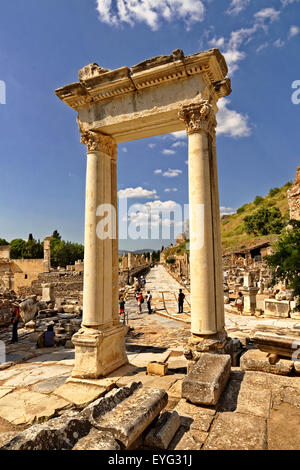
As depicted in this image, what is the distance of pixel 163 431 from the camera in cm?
269

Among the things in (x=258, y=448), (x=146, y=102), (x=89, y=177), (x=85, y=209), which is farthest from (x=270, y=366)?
(x=146, y=102)

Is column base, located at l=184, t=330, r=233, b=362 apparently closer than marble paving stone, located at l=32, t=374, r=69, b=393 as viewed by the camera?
Yes

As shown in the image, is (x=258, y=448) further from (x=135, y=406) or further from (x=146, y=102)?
(x=146, y=102)

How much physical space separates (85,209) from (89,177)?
72 centimetres

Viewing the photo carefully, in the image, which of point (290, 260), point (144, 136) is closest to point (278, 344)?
point (290, 260)

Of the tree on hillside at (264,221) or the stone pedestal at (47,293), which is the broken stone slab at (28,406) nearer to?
the stone pedestal at (47,293)

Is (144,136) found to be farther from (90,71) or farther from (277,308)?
(277,308)

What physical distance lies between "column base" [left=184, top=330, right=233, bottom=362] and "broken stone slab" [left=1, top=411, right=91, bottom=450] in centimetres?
271

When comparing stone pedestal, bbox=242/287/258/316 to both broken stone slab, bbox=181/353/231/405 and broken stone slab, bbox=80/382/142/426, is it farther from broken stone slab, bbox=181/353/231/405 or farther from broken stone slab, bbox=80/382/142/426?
broken stone slab, bbox=80/382/142/426

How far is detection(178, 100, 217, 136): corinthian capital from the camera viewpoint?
5254 mm

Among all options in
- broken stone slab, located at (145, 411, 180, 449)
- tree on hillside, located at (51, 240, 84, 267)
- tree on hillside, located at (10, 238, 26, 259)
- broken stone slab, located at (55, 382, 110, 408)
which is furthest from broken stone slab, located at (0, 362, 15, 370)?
tree on hillside, located at (10, 238, 26, 259)

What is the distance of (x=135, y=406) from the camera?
2871 millimetres

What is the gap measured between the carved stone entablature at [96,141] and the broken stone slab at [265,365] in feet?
16.8

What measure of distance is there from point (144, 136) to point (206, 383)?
5318 millimetres
